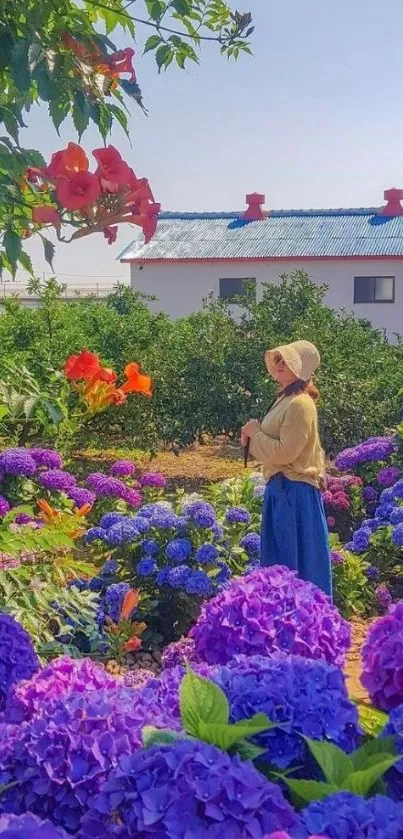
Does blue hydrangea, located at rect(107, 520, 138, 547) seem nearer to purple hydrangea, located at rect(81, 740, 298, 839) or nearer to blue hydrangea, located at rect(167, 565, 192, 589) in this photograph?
blue hydrangea, located at rect(167, 565, 192, 589)

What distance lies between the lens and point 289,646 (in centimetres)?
204

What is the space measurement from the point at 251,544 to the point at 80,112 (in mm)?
2859

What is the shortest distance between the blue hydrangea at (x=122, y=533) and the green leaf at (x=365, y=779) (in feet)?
10.4

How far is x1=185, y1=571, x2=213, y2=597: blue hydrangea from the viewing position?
4.14 metres

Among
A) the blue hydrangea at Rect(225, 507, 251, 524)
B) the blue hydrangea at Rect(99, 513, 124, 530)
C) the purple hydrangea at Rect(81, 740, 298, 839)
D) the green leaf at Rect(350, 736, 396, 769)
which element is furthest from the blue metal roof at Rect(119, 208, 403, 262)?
the purple hydrangea at Rect(81, 740, 298, 839)

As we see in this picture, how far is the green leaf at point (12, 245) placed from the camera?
82.3 inches

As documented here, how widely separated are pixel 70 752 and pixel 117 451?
27.6ft

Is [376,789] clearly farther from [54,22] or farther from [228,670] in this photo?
[54,22]

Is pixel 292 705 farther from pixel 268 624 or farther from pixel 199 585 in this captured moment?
pixel 199 585

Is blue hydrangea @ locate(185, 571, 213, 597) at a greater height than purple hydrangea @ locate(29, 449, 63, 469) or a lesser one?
lesser

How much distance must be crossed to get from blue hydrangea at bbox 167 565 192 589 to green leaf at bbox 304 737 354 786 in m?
2.88

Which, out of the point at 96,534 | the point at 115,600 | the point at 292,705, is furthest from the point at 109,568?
the point at 292,705

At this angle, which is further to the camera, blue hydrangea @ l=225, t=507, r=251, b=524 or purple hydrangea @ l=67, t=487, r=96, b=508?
purple hydrangea @ l=67, t=487, r=96, b=508

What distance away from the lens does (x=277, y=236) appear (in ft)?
77.7
